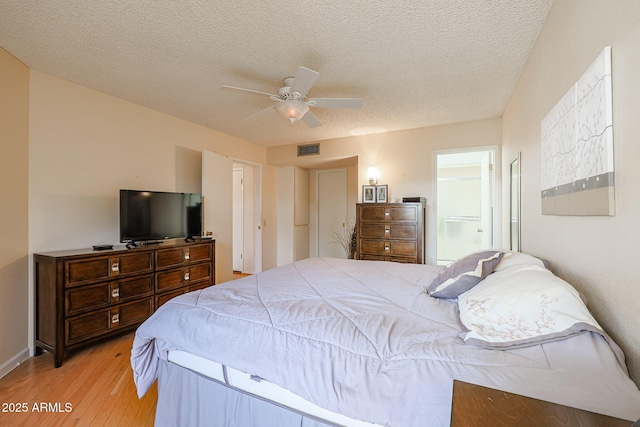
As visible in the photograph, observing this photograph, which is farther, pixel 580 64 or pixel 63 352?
pixel 63 352

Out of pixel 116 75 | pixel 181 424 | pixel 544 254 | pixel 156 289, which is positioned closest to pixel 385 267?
pixel 544 254

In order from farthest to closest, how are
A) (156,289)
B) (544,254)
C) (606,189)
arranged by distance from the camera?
(156,289) → (544,254) → (606,189)

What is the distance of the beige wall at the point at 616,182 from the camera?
82 cm

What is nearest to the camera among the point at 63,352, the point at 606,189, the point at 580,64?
the point at 606,189

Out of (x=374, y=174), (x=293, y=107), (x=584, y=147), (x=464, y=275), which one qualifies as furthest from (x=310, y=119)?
(x=584, y=147)

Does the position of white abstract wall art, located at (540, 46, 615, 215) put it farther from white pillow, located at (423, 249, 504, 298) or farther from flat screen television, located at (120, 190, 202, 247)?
flat screen television, located at (120, 190, 202, 247)

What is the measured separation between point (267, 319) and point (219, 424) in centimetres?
60

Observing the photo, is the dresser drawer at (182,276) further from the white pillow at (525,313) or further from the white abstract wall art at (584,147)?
the white abstract wall art at (584,147)

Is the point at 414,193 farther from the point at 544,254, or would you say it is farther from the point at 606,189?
the point at 606,189

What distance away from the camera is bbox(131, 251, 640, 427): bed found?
81cm

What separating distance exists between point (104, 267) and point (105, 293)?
0.77 ft

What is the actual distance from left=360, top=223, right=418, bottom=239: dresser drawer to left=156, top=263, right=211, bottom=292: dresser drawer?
213 cm

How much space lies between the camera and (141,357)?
59.9 inches

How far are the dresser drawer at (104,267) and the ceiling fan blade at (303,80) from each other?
7.13 ft
